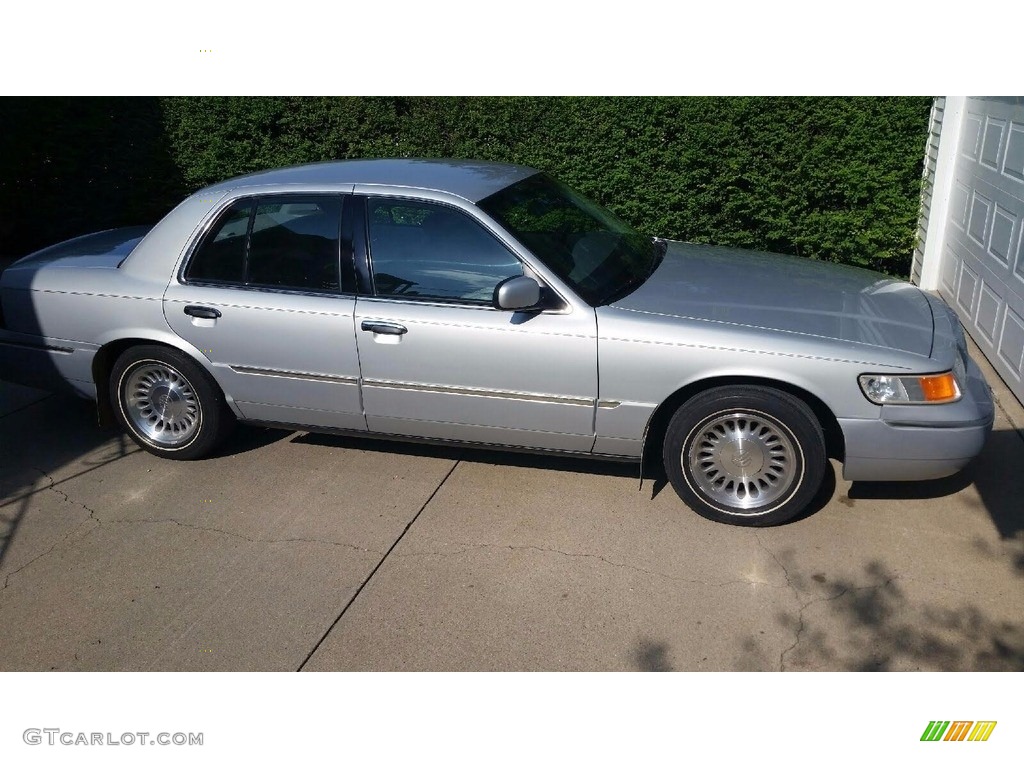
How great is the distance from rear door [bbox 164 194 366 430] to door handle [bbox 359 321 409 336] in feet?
0.34

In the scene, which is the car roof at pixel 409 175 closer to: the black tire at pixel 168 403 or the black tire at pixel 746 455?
the black tire at pixel 168 403

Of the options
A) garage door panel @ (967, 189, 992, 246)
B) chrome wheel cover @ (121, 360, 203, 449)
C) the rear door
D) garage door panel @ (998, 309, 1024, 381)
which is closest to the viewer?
the rear door

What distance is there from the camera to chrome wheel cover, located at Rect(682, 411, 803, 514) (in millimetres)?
4637

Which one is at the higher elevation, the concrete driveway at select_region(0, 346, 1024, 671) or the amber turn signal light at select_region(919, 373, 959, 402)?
the amber turn signal light at select_region(919, 373, 959, 402)

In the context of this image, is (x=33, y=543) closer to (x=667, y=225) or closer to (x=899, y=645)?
(x=899, y=645)

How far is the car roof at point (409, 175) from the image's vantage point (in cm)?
513

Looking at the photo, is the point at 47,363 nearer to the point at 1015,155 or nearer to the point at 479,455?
the point at 479,455

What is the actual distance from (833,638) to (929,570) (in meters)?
0.73

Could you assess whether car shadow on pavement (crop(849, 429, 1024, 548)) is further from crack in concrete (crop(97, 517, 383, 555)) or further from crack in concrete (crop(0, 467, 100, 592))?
crack in concrete (crop(0, 467, 100, 592))

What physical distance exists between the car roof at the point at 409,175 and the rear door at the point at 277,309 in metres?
0.17

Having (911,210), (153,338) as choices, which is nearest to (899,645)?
(153,338)

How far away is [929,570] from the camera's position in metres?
4.38

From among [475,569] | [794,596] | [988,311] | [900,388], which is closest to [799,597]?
[794,596]

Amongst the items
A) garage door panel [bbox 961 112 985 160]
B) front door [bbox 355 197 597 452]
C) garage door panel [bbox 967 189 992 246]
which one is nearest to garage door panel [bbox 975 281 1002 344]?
garage door panel [bbox 967 189 992 246]
